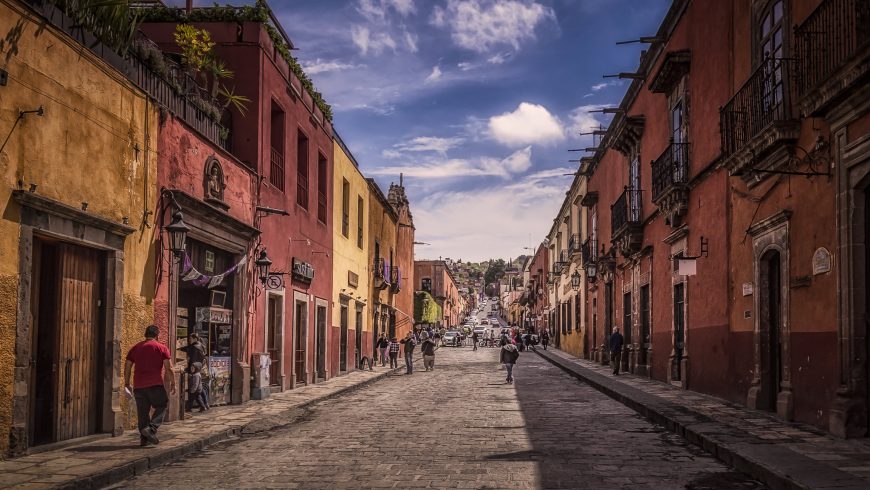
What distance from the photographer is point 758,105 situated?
13.0 m

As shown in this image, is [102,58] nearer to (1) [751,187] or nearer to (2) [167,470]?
(2) [167,470]

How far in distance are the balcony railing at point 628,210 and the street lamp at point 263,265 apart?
11.4m

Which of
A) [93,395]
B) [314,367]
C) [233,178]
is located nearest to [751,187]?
[233,178]

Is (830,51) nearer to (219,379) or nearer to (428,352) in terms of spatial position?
(219,379)

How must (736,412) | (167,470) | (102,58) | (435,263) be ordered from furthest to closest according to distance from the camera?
(435,263) < (736,412) < (102,58) < (167,470)

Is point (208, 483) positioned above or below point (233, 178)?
below

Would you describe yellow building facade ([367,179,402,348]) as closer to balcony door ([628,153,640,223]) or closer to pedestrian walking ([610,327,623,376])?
balcony door ([628,153,640,223])

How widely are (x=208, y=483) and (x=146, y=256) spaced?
513 centimetres

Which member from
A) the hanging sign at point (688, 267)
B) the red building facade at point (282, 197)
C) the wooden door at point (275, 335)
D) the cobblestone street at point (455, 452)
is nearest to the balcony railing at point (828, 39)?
the cobblestone street at point (455, 452)

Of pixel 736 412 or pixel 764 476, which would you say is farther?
pixel 736 412

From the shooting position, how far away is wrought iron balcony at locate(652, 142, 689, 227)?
18.2 meters

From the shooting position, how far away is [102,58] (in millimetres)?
10516

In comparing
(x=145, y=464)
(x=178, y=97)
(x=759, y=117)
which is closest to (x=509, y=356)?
(x=759, y=117)

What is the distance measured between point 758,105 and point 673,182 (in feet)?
18.2
